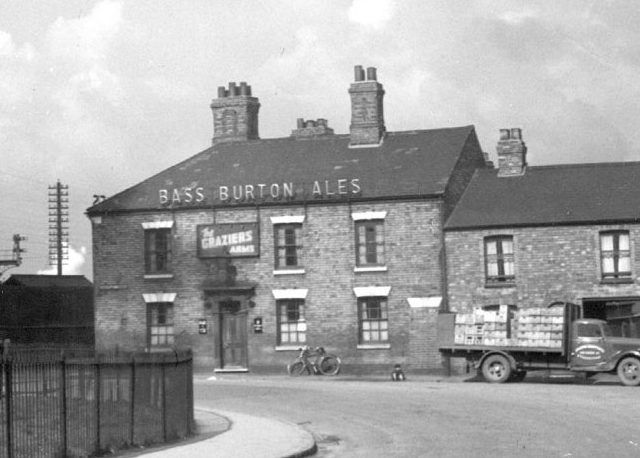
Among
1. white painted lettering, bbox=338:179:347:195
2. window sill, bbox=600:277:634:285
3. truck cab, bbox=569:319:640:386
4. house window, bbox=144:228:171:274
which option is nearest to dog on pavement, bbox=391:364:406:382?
truck cab, bbox=569:319:640:386

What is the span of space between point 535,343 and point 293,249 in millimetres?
10993

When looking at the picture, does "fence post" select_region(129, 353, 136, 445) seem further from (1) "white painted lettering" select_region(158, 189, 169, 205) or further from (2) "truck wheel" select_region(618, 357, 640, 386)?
(1) "white painted lettering" select_region(158, 189, 169, 205)

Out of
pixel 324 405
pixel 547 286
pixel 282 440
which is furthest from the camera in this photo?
pixel 547 286

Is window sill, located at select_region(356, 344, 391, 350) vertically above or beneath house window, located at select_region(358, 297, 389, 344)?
beneath

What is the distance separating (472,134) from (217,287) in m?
11.3

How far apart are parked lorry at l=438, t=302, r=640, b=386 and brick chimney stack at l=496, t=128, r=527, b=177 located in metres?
8.34

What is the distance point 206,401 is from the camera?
1289 inches

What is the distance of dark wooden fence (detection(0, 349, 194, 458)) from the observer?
679 inches

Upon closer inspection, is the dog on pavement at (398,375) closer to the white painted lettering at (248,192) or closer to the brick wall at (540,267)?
the brick wall at (540,267)

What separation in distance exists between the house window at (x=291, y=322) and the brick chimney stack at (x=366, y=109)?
23.1 ft

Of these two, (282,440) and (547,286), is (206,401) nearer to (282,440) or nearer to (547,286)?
(282,440)

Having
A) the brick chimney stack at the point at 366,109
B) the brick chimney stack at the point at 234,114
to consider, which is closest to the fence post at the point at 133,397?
the brick chimney stack at the point at 366,109

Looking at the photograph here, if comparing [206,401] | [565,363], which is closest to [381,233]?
[565,363]

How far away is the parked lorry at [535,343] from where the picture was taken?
3712 cm
